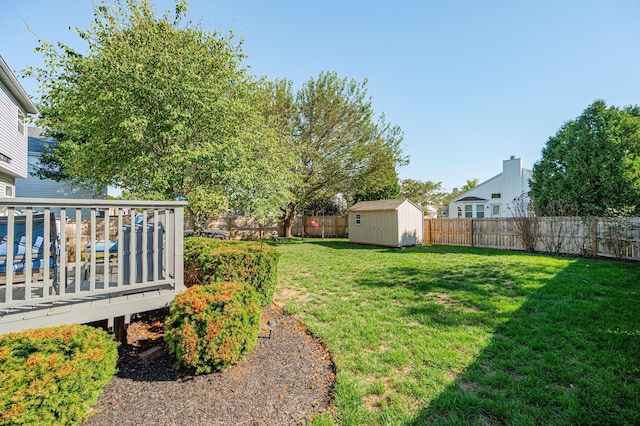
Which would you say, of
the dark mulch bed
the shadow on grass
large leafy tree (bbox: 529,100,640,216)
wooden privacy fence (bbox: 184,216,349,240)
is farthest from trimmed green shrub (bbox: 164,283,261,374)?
wooden privacy fence (bbox: 184,216,349,240)

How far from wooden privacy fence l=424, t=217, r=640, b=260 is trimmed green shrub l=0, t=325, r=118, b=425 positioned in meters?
13.0

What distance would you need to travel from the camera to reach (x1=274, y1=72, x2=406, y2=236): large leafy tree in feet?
52.4

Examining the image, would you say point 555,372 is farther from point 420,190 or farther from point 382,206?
point 420,190

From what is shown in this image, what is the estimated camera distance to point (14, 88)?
1051 cm

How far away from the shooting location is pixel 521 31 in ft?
24.4

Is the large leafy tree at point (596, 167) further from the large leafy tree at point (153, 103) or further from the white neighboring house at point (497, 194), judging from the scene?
the large leafy tree at point (153, 103)

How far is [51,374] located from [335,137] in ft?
53.1

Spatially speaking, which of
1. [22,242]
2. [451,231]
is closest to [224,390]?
[22,242]

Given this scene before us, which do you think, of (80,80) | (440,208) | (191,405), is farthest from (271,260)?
→ (440,208)

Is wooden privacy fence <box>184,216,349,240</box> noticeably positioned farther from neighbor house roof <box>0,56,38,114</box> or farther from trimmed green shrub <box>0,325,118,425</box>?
trimmed green shrub <box>0,325,118,425</box>

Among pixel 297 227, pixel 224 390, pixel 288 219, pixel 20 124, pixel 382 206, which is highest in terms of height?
pixel 20 124

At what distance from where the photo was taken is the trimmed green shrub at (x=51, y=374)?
5.55 ft

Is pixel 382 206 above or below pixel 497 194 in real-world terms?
below

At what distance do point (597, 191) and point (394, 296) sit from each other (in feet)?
36.1
